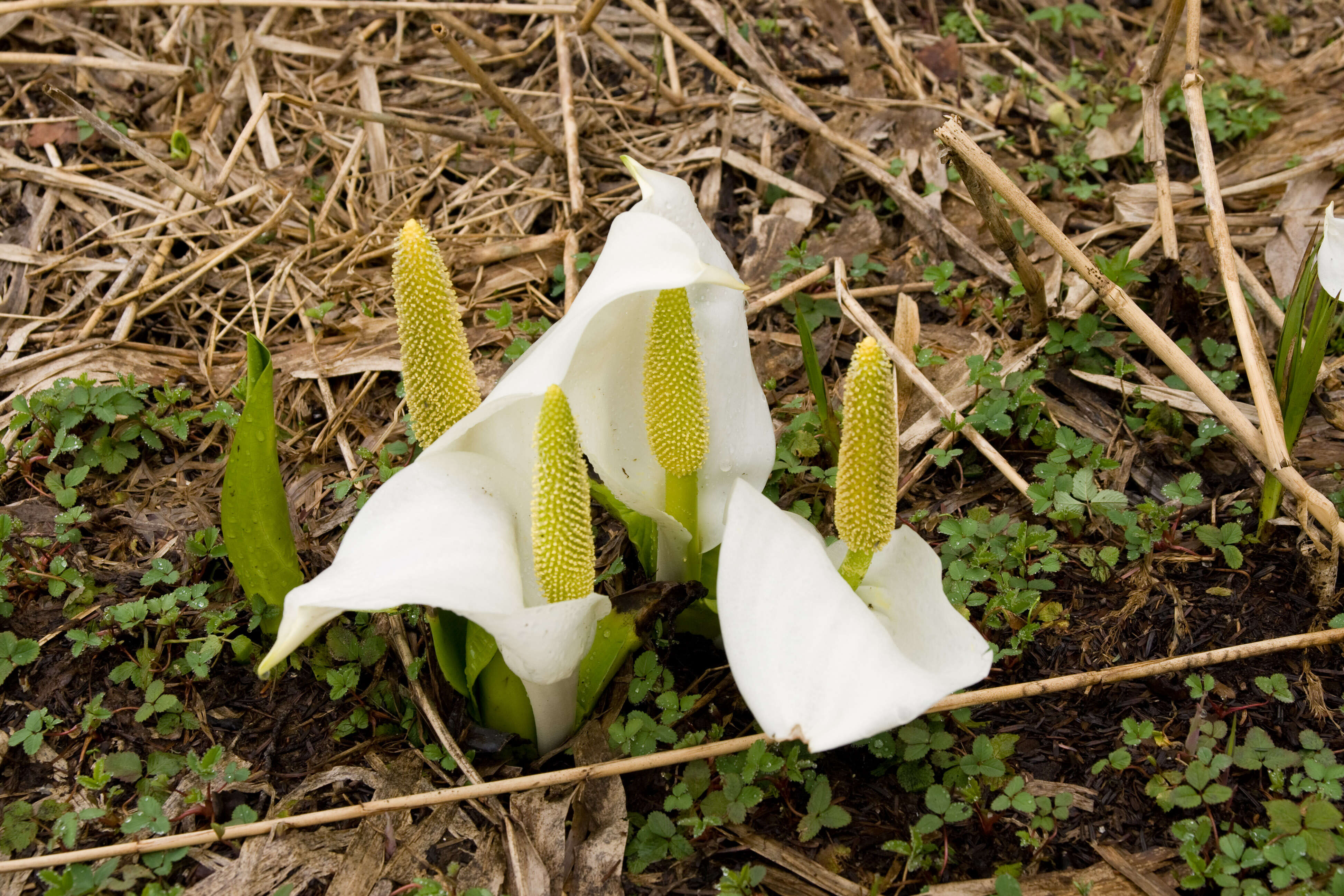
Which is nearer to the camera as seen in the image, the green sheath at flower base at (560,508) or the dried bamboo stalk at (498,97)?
the green sheath at flower base at (560,508)

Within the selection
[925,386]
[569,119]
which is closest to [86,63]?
[569,119]

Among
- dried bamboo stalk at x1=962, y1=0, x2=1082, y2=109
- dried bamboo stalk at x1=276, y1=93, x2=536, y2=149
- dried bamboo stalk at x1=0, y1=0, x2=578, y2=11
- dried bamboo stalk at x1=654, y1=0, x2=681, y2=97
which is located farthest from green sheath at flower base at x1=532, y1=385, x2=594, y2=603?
dried bamboo stalk at x1=962, y1=0, x2=1082, y2=109

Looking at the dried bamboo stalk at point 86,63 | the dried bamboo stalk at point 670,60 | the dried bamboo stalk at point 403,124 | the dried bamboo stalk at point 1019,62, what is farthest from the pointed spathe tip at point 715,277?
the dried bamboo stalk at point 86,63

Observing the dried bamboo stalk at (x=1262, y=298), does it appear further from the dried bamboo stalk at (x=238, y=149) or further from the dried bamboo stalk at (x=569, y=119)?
the dried bamboo stalk at (x=238, y=149)

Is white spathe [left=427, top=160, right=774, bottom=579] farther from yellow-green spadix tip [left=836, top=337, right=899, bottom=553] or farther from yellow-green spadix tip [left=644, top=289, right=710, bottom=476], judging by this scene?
yellow-green spadix tip [left=836, top=337, right=899, bottom=553]

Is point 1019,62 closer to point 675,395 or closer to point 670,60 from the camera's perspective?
point 670,60

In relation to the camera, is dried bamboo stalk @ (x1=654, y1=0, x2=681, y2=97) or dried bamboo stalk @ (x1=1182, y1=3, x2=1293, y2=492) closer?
dried bamboo stalk @ (x1=1182, y1=3, x2=1293, y2=492)
